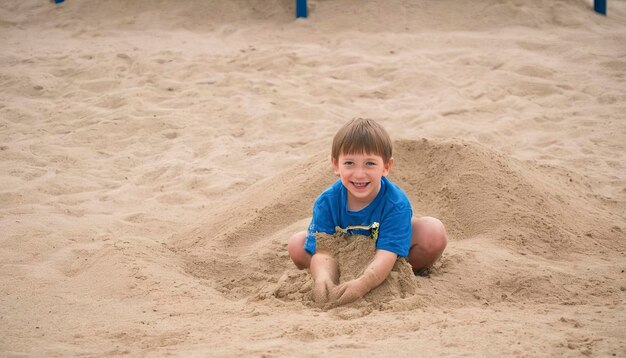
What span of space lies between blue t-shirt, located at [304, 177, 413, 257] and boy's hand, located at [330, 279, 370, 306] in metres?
0.21

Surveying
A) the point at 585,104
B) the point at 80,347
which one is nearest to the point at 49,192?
the point at 80,347

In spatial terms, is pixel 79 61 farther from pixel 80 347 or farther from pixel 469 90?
pixel 80 347

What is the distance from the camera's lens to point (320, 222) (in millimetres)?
3273

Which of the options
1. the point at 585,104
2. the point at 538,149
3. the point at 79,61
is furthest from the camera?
the point at 79,61

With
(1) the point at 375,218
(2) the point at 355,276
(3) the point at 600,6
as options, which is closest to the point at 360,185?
(1) the point at 375,218

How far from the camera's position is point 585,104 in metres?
6.54

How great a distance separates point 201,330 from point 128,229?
72.9 inches

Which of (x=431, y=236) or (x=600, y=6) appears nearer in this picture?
(x=431, y=236)

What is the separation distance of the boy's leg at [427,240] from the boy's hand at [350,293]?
43 centimetres

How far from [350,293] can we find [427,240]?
0.52 m

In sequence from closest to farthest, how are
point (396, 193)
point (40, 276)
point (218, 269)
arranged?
point (396, 193) < point (40, 276) < point (218, 269)

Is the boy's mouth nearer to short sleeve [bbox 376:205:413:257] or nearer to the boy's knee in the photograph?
short sleeve [bbox 376:205:413:257]

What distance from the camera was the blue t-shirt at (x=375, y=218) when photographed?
314 cm

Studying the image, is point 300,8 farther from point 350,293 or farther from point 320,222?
point 350,293
